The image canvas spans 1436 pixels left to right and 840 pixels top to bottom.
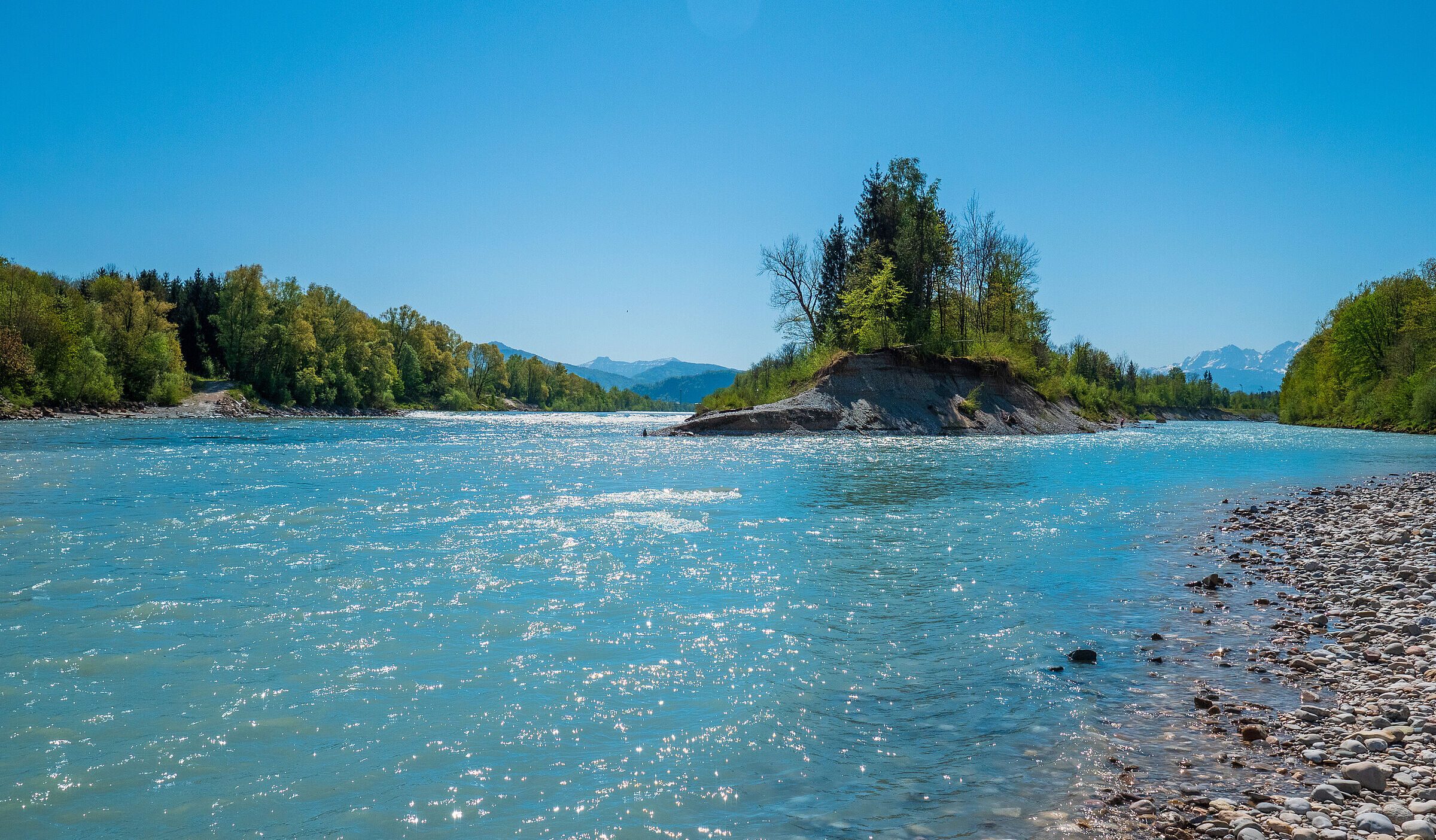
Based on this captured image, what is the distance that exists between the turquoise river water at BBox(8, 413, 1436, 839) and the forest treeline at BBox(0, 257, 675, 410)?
58.3 meters

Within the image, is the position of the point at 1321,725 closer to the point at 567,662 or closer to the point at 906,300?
the point at 567,662

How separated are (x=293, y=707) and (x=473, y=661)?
1641 millimetres

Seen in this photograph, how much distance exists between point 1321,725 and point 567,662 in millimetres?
6504

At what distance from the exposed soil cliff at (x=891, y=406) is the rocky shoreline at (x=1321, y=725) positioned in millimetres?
39440

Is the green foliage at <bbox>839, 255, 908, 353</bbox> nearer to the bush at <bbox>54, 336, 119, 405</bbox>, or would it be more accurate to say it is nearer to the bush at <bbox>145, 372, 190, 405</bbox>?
the bush at <bbox>54, 336, 119, 405</bbox>

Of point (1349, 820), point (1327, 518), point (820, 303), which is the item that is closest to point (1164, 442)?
point (820, 303)

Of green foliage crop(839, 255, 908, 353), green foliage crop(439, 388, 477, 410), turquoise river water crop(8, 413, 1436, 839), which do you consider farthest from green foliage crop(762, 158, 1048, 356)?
green foliage crop(439, 388, 477, 410)

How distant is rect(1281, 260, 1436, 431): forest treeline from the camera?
56.9m

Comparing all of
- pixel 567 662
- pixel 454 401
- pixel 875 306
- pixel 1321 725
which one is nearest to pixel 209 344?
pixel 454 401

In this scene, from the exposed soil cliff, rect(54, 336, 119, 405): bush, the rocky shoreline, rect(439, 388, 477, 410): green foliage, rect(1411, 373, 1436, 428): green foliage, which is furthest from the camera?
rect(439, 388, 477, 410): green foliage

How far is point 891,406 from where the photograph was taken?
5209cm

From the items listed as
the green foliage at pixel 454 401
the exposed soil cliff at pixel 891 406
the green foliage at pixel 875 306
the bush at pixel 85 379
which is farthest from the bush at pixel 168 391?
the green foliage at pixel 875 306

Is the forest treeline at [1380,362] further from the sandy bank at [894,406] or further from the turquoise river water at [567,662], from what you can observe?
the turquoise river water at [567,662]

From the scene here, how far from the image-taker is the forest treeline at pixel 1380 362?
5694cm
